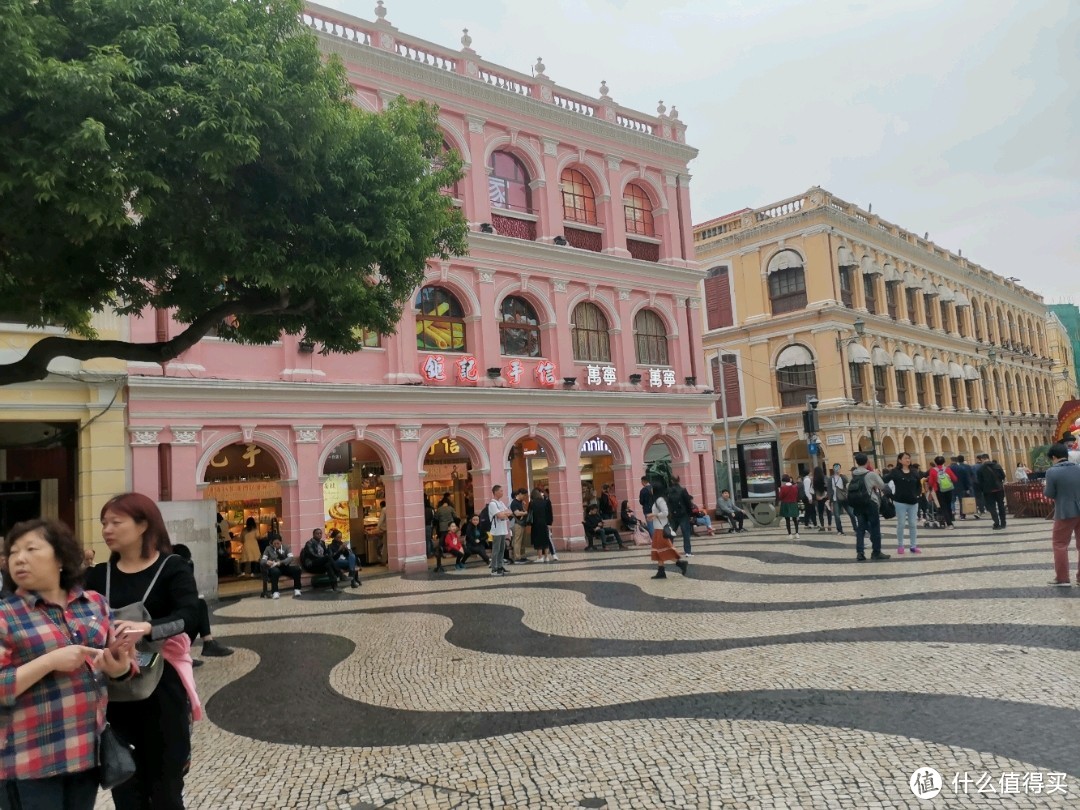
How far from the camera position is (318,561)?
15.9 meters

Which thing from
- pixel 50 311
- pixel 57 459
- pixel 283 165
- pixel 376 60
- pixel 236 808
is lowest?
pixel 236 808

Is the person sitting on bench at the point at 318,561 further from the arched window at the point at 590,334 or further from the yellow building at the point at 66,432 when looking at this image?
the arched window at the point at 590,334

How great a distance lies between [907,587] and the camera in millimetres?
10445

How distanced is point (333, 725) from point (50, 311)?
6.41 meters

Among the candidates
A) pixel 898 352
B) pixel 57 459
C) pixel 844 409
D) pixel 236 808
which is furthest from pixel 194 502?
pixel 898 352

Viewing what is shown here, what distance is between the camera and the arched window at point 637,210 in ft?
83.4

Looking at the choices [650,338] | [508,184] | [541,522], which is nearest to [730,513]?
[650,338]

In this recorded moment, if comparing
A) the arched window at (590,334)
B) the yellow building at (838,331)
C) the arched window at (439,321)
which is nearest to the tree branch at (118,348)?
the arched window at (439,321)

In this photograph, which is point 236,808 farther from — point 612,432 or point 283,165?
point 612,432

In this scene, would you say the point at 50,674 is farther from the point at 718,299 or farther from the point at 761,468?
the point at 718,299

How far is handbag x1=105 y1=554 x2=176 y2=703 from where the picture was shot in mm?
3145

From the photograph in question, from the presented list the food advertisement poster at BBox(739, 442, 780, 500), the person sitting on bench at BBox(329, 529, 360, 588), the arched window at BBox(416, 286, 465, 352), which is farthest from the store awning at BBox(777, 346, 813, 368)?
the person sitting on bench at BBox(329, 529, 360, 588)

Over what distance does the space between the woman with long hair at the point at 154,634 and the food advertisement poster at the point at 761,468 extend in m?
22.0

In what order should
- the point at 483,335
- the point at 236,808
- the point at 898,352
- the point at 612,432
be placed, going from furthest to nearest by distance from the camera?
the point at 898,352 → the point at 612,432 → the point at 483,335 → the point at 236,808
